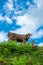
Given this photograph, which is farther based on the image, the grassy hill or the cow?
the cow

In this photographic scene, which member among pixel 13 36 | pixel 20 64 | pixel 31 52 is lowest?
pixel 20 64

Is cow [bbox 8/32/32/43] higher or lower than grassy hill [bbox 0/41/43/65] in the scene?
higher

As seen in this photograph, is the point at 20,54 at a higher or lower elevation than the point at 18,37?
lower

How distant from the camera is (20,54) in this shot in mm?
18219

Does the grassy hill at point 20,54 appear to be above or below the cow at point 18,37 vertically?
below

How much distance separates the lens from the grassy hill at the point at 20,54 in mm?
16219

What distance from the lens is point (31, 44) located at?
20.1 m

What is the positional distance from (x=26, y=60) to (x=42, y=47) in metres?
4.17

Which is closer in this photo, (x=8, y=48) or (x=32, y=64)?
(x=32, y=64)

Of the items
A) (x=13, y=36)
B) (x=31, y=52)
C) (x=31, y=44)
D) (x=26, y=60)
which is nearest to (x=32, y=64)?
(x=26, y=60)

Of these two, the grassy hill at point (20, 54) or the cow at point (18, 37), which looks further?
the cow at point (18, 37)

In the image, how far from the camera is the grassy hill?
16219 millimetres

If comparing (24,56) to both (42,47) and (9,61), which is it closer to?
(9,61)

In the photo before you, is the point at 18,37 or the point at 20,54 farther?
the point at 18,37
